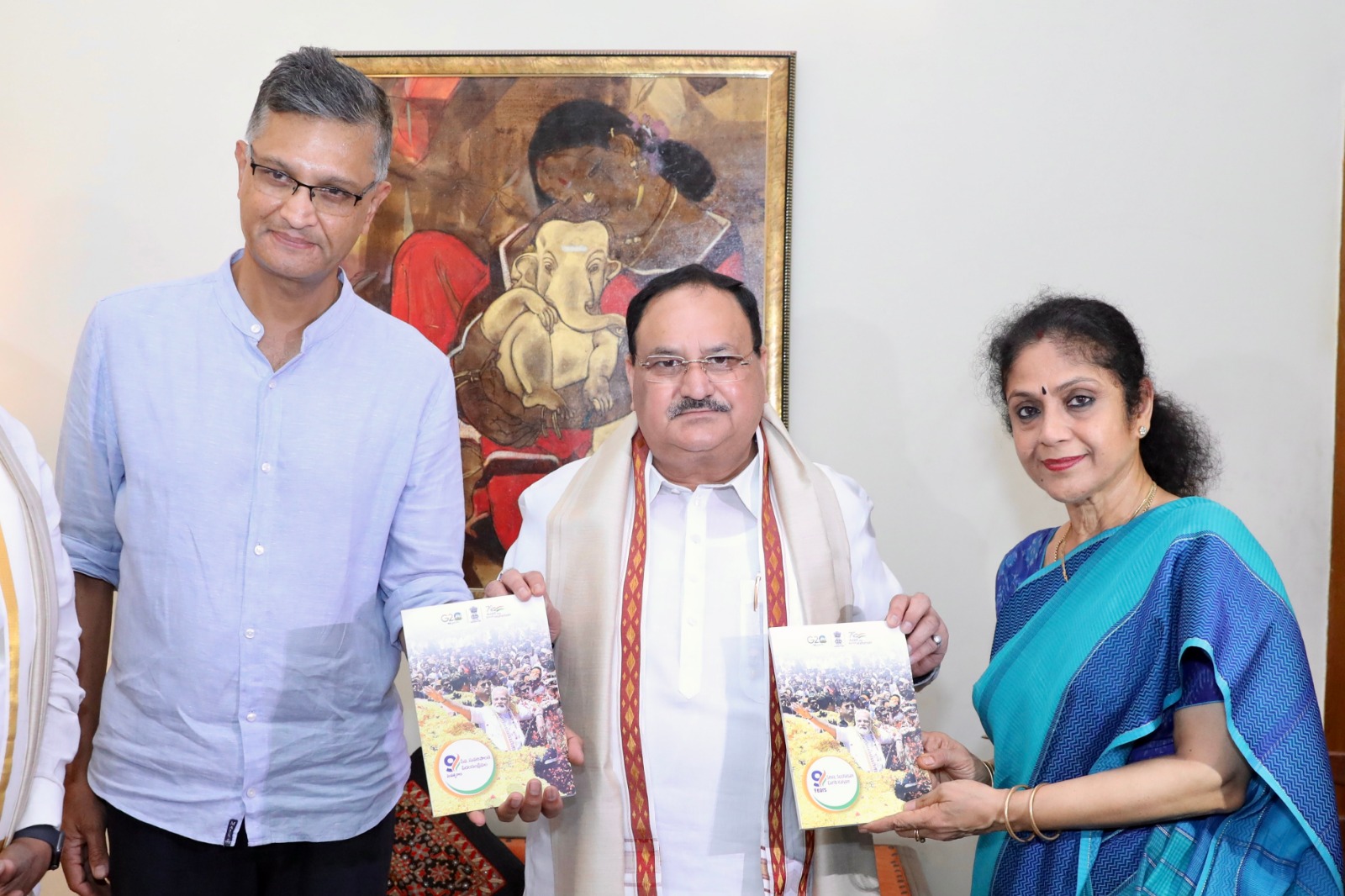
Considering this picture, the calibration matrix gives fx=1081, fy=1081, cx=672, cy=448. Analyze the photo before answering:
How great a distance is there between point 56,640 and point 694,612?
3.67ft

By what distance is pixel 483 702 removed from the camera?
1944mm

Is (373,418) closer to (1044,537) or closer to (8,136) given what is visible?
(1044,537)

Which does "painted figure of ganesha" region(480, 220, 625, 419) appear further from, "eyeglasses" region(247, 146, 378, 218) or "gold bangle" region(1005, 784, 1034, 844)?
"gold bangle" region(1005, 784, 1034, 844)

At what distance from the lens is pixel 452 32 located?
11.8ft

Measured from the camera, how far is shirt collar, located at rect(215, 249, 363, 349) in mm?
2121

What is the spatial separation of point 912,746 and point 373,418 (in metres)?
1.21

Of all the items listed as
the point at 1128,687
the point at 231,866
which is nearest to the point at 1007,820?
the point at 1128,687

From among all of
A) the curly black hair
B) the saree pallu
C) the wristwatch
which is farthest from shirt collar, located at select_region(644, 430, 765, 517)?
the wristwatch

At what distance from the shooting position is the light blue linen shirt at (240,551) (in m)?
2.02

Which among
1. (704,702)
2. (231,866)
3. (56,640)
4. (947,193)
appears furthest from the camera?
(947,193)

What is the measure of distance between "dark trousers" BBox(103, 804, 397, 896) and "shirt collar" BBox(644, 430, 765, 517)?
898 millimetres

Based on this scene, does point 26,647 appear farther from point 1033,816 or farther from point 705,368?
point 1033,816

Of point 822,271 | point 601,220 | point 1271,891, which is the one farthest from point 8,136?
point 1271,891

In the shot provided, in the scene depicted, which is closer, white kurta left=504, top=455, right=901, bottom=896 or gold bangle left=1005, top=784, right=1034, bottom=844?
gold bangle left=1005, top=784, right=1034, bottom=844
